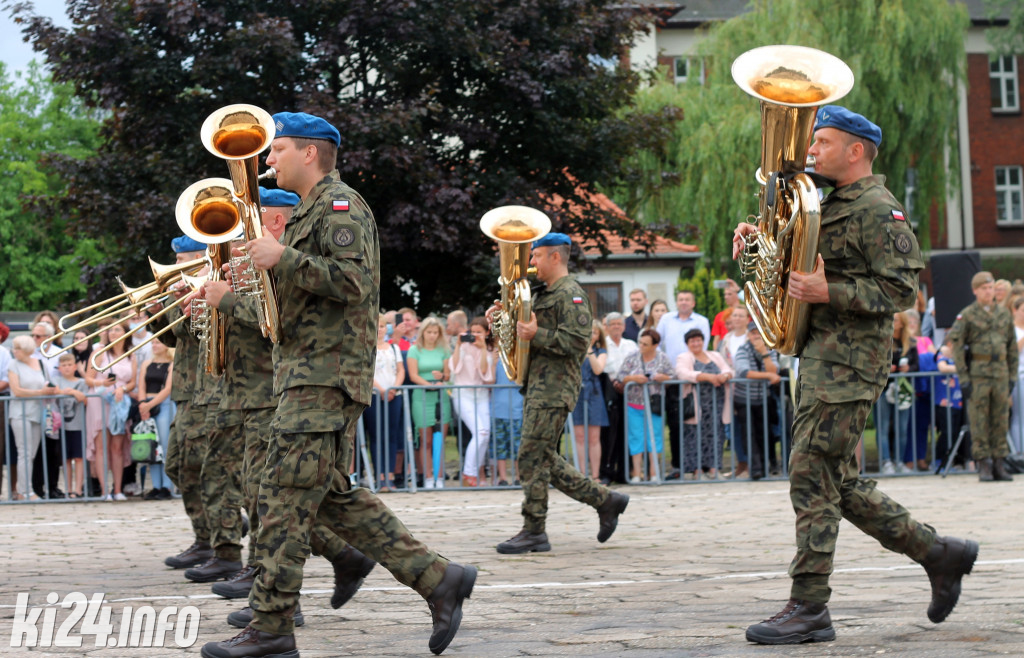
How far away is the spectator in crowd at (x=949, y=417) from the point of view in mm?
15148

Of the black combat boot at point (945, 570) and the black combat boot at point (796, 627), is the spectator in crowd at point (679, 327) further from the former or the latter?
the black combat boot at point (796, 627)

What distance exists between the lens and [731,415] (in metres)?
14.6

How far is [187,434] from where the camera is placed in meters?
8.11

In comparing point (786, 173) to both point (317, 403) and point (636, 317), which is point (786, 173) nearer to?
point (317, 403)

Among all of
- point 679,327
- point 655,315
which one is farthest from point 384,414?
point 655,315

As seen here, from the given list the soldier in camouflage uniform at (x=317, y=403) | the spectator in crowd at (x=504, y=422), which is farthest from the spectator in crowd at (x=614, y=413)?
the soldier in camouflage uniform at (x=317, y=403)

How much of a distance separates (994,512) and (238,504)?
6.25 metres

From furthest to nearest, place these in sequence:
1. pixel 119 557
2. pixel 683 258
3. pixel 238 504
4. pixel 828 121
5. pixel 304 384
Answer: pixel 683 258 → pixel 119 557 → pixel 238 504 → pixel 828 121 → pixel 304 384

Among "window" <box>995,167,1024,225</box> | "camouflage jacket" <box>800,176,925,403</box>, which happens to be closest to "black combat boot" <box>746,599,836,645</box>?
"camouflage jacket" <box>800,176,925,403</box>

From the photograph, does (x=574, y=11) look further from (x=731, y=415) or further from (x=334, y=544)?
(x=334, y=544)

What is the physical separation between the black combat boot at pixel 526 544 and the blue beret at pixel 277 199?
2957mm

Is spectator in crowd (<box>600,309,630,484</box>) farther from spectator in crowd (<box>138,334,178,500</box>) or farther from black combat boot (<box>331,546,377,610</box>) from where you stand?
black combat boot (<box>331,546,377,610</box>)

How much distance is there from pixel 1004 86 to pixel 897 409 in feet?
120

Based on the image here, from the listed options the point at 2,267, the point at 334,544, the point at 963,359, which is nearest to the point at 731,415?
the point at 963,359
